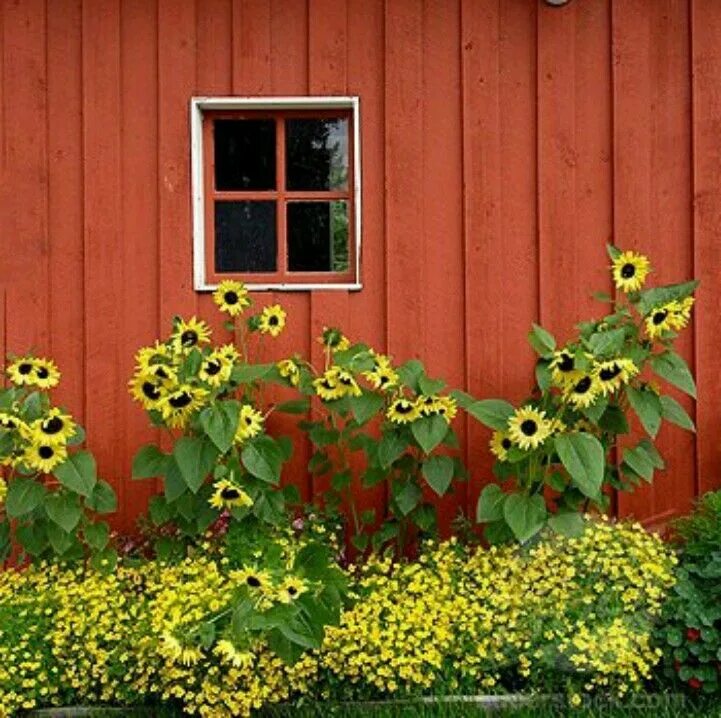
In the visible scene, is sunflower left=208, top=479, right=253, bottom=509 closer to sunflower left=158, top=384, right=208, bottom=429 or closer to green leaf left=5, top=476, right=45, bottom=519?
sunflower left=158, top=384, right=208, bottom=429

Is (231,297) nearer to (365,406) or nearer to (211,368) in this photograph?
(211,368)

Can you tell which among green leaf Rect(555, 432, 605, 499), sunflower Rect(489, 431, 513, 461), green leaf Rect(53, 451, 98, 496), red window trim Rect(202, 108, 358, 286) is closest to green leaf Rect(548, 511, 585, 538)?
green leaf Rect(555, 432, 605, 499)

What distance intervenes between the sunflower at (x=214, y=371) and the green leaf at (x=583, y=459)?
1.27 meters

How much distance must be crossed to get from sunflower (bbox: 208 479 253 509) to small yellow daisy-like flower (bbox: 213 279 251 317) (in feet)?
2.64

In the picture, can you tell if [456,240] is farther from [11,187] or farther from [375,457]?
[11,187]

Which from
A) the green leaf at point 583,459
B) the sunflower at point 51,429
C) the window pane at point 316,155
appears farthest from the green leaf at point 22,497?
the green leaf at point 583,459

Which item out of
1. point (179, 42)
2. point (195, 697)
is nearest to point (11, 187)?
point (179, 42)

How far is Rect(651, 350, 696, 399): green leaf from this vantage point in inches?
178

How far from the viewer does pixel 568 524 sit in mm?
4453

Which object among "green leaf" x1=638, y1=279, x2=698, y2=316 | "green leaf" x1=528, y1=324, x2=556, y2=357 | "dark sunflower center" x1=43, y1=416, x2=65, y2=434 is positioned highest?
"green leaf" x1=638, y1=279, x2=698, y2=316

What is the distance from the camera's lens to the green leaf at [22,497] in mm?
4320

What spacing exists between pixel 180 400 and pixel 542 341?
148cm

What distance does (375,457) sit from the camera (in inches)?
182

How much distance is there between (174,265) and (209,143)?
59 cm
